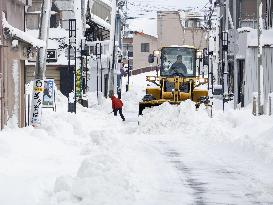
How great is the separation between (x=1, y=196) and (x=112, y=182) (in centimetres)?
191

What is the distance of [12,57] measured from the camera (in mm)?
20875

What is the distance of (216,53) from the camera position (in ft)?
215

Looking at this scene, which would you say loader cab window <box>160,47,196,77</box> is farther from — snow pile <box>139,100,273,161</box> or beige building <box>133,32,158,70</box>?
beige building <box>133,32,158,70</box>

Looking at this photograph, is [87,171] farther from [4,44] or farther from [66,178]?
[4,44]

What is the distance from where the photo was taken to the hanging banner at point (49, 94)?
103 feet

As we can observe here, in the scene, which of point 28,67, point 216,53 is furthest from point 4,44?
point 216,53

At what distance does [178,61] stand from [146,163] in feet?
55.1

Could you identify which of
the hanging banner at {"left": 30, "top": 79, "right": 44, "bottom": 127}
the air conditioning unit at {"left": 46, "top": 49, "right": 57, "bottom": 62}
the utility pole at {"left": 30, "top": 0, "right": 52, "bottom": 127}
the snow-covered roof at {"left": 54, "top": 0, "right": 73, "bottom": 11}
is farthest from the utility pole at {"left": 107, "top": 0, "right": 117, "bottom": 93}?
the hanging banner at {"left": 30, "top": 79, "right": 44, "bottom": 127}

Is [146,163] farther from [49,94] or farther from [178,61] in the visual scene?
[49,94]

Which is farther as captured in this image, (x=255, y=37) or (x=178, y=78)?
(x=255, y=37)

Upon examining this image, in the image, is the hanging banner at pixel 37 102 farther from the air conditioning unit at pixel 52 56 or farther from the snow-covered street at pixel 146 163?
the air conditioning unit at pixel 52 56

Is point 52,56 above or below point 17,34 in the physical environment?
above

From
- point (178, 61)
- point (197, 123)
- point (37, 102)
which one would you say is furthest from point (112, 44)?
point (37, 102)

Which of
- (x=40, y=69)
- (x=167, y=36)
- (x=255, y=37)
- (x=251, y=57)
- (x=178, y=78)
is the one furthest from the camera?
(x=167, y=36)
